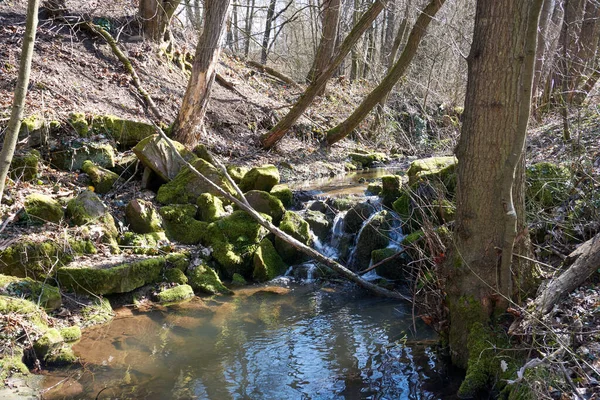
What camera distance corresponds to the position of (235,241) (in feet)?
27.7

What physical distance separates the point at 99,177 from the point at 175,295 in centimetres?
298

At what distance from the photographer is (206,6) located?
35.2ft

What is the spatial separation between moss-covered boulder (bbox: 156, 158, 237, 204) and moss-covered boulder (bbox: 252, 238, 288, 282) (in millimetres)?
1360

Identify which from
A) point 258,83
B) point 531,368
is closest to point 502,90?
point 531,368

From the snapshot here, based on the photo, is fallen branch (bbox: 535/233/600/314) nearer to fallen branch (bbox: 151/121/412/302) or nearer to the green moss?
fallen branch (bbox: 151/121/412/302)

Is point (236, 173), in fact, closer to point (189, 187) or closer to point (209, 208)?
point (189, 187)

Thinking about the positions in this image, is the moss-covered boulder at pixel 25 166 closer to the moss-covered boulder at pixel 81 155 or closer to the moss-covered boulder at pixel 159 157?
the moss-covered boulder at pixel 81 155

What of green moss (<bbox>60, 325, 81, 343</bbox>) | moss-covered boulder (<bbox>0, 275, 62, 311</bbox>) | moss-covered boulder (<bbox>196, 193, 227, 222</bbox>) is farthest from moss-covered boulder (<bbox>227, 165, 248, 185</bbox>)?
green moss (<bbox>60, 325, 81, 343</bbox>)

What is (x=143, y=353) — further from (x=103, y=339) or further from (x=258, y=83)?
(x=258, y=83)

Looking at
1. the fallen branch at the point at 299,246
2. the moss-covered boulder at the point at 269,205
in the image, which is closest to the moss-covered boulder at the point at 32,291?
the fallen branch at the point at 299,246

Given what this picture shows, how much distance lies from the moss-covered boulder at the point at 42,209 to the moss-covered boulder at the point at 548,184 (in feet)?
20.7

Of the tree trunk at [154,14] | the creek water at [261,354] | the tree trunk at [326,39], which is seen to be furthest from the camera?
the tree trunk at [326,39]

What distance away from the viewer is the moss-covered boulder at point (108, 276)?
21.7 ft

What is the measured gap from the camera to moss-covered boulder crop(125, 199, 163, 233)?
27.0ft
